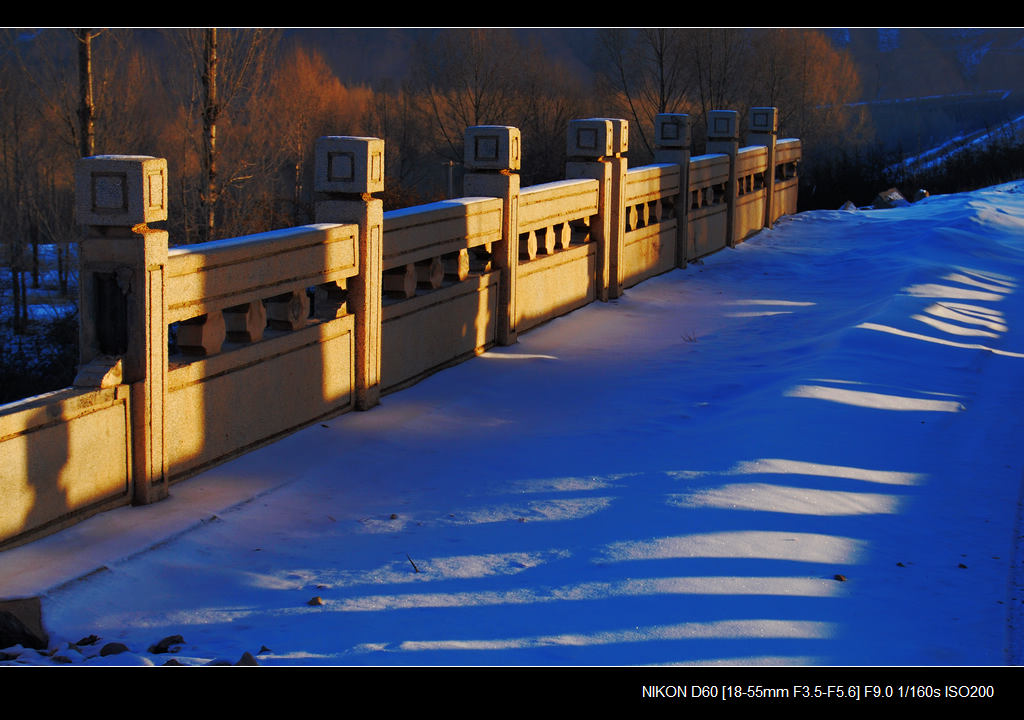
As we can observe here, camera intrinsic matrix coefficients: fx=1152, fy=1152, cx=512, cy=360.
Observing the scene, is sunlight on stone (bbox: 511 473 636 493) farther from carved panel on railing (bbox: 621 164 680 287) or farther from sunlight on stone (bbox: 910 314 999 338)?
carved panel on railing (bbox: 621 164 680 287)

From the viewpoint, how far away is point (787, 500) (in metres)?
6.20

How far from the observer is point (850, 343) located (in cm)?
1007

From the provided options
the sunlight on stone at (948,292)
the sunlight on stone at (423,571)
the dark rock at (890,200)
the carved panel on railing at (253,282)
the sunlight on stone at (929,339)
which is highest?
the dark rock at (890,200)

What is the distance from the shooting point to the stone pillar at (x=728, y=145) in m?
17.5

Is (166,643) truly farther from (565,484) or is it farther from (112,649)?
(565,484)

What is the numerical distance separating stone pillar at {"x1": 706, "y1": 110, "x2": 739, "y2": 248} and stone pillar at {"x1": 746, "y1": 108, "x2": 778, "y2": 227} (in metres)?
2.44

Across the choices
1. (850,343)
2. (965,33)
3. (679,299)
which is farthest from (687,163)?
(965,33)

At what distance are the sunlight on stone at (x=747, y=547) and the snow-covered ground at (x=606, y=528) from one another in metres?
0.02

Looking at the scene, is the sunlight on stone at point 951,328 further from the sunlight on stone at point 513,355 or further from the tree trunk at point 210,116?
the tree trunk at point 210,116

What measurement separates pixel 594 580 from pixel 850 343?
18.5 feet

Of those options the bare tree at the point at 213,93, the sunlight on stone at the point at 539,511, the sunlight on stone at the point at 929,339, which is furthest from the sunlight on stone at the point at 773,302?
the bare tree at the point at 213,93

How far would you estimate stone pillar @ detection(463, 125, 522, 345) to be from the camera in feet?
33.6

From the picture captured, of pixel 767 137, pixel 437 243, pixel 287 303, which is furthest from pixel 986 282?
pixel 287 303

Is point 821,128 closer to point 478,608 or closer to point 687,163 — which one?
point 687,163
